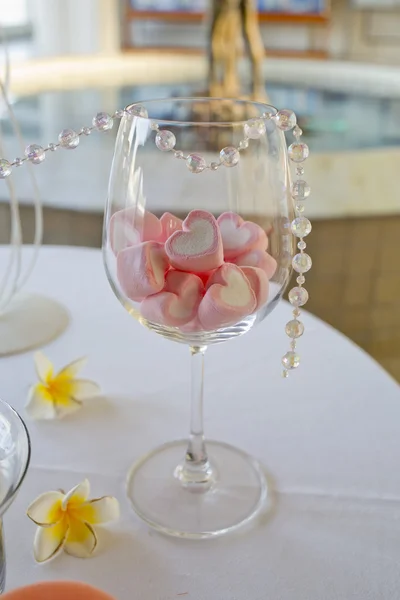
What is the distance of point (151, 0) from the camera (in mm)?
2900

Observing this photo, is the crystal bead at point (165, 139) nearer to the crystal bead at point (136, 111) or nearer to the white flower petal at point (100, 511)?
the crystal bead at point (136, 111)

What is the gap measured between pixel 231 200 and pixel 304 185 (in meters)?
0.04

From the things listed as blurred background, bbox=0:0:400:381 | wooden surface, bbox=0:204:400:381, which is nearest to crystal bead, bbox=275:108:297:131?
blurred background, bbox=0:0:400:381

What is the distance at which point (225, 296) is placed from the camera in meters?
0.30

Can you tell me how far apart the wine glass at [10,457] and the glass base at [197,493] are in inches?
3.4

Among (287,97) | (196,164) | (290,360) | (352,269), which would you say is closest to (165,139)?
(196,164)

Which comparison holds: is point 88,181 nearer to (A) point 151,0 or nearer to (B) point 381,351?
(B) point 381,351

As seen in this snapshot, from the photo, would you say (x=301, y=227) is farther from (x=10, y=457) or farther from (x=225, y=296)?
(x=10, y=457)

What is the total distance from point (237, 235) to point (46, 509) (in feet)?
0.54

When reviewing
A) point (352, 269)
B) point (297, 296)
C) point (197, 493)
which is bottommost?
point (352, 269)

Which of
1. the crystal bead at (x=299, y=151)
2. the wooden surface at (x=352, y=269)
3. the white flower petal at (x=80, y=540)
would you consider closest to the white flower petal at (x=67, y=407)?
the white flower petal at (x=80, y=540)

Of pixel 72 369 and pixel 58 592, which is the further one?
pixel 72 369

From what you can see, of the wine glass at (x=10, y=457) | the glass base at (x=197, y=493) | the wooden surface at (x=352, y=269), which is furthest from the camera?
the wooden surface at (x=352, y=269)

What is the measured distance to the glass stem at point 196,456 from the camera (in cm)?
36
